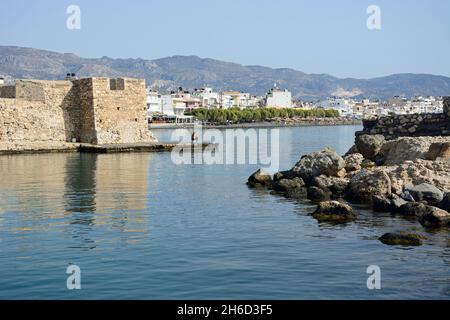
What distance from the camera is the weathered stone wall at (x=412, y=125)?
975 inches

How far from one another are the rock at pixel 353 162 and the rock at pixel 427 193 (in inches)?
194

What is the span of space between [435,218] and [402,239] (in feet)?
5.91

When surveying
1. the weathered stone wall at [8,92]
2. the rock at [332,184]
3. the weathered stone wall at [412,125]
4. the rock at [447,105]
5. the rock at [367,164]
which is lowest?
the rock at [332,184]

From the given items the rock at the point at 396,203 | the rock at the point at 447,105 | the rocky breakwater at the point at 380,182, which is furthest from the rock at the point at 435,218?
the rock at the point at 447,105

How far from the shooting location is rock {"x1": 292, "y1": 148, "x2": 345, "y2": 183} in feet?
61.7

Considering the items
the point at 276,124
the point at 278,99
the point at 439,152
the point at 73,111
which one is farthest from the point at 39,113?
the point at 278,99

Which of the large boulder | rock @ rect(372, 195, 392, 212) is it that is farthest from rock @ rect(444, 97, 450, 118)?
rock @ rect(372, 195, 392, 212)

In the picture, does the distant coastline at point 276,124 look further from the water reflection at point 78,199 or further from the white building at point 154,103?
the water reflection at point 78,199

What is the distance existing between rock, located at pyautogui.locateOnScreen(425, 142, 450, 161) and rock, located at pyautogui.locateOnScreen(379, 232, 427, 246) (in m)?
6.50

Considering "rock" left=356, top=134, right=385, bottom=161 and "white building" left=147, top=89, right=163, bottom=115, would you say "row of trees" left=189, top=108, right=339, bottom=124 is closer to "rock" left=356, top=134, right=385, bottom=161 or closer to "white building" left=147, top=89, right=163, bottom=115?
"white building" left=147, top=89, right=163, bottom=115

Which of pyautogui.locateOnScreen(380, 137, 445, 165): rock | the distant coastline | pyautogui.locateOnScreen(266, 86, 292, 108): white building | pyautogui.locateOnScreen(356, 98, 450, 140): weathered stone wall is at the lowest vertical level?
the distant coastline

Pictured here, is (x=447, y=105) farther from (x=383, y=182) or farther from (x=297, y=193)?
(x=383, y=182)

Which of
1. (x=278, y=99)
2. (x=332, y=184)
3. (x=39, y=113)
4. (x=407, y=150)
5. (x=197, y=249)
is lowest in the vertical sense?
(x=197, y=249)

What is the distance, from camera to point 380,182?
16000mm
